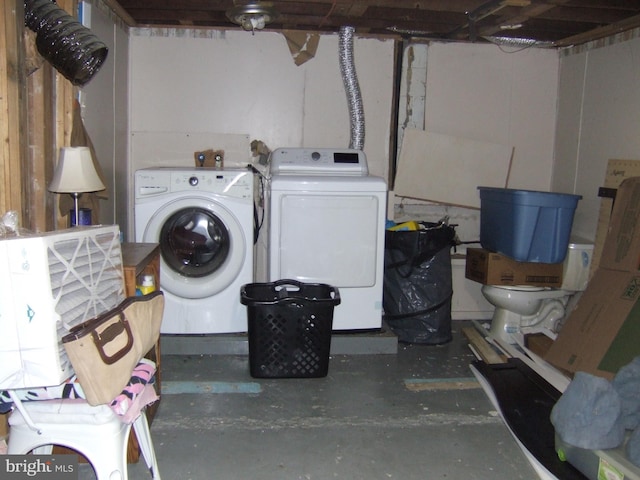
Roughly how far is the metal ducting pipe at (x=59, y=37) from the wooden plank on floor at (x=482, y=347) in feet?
8.55

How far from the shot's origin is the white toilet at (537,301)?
3639mm

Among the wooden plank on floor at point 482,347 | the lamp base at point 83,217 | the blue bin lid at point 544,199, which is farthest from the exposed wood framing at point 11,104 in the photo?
the blue bin lid at point 544,199

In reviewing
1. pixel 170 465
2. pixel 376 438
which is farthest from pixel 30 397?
pixel 376 438

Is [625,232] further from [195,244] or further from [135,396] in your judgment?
[135,396]

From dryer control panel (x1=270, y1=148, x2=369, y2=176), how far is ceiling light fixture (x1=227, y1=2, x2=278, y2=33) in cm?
79

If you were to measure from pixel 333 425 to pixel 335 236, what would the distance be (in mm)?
1164

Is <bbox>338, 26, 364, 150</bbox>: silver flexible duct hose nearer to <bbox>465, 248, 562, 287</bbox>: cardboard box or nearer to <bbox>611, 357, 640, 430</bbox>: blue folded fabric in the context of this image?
<bbox>465, 248, 562, 287</bbox>: cardboard box

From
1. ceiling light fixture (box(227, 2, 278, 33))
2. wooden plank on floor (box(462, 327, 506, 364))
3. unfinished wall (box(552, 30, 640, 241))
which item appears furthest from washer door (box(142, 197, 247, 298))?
unfinished wall (box(552, 30, 640, 241))

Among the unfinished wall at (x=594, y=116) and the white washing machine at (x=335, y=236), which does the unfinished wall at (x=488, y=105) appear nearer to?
the unfinished wall at (x=594, y=116)

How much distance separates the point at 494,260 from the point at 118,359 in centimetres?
265

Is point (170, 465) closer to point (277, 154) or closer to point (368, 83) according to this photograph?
point (277, 154)

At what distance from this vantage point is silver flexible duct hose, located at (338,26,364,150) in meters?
3.97

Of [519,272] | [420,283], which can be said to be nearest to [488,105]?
[519,272]

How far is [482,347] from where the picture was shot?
3.58m
